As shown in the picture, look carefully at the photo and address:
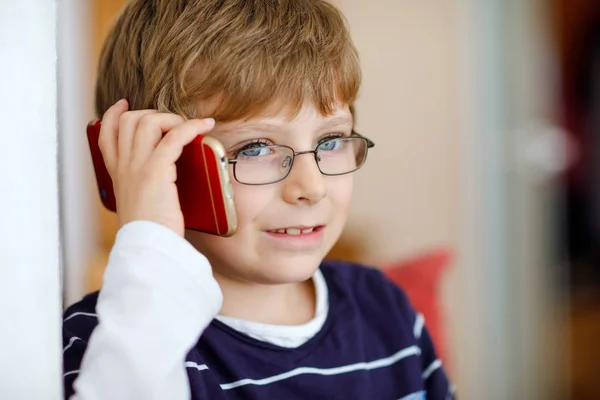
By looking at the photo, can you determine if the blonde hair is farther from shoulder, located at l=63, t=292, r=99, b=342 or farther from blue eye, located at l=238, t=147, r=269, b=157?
shoulder, located at l=63, t=292, r=99, b=342

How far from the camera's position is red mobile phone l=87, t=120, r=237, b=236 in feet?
1.99

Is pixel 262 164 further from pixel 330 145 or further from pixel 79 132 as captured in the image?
pixel 79 132

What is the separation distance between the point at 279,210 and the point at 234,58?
6.3 inches

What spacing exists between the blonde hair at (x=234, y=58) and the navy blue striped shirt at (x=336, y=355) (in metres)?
0.25

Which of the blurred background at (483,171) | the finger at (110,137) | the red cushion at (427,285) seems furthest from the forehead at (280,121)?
the blurred background at (483,171)

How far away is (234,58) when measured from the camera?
0.67 m

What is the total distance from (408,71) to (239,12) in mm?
1249

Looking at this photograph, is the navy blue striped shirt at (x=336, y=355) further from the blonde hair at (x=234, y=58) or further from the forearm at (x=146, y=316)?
the blonde hair at (x=234, y=58)

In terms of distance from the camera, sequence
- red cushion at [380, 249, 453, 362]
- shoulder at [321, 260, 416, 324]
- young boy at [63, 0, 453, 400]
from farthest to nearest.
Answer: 1. red cushion at [380, 249, 453, 362]
2. shoulder at [321, 260, 416, 324]
3. young boy at [63, 0, 453, 400]

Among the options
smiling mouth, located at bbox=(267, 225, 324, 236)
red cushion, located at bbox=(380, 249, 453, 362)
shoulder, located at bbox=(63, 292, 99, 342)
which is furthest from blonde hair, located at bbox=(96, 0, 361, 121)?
red cushion, located at bbox=(380, 249, 453, 362)

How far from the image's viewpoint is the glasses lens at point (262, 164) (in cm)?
68

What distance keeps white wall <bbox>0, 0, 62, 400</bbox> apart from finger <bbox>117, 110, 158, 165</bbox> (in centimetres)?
16

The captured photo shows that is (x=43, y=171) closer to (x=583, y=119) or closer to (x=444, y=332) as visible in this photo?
(x=444, y=332)

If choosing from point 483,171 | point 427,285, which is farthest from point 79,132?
point 483,171
